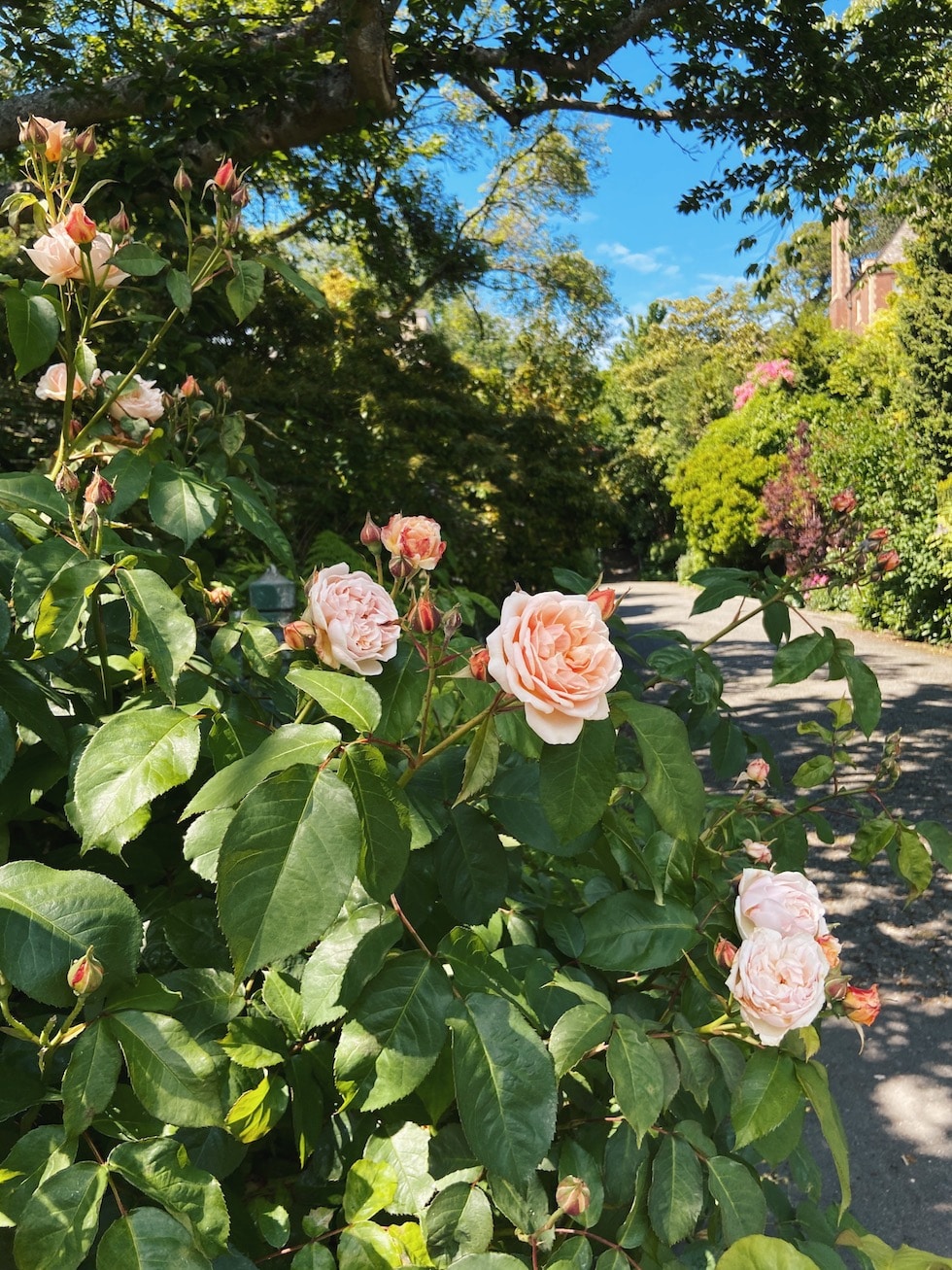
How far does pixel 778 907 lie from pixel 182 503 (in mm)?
A: 855

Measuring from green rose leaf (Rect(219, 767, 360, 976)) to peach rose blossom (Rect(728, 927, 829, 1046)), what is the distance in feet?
1.41

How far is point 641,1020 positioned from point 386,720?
17.2 inches

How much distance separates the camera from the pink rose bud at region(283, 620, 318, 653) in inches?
35.4

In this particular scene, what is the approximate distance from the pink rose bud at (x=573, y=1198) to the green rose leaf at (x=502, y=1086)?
0.13 m

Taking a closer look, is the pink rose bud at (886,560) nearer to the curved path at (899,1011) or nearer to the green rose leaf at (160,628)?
the curved path at (899,1011)

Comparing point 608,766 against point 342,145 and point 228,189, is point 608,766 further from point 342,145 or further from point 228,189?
point 342,145

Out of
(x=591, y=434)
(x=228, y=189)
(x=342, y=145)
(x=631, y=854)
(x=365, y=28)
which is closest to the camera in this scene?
(x=631, y=854)

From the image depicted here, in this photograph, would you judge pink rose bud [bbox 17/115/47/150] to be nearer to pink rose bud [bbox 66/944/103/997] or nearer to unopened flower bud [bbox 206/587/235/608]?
unopened flower bud [bbox 206/587/235/608]

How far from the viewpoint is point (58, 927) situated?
0.70m

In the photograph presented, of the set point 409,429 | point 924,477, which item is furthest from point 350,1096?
point 924,477

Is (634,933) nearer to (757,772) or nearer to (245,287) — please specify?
(757,772)

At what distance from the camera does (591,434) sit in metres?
8.86

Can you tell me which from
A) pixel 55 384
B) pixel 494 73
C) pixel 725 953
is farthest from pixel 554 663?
pixel 494 73

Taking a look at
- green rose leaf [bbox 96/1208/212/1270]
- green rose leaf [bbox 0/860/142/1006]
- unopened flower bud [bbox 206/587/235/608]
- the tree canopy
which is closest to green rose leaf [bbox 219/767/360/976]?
green rose leaf [bbox 0/860/142/1006]
